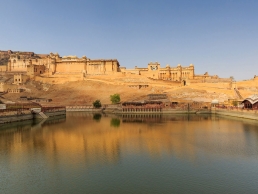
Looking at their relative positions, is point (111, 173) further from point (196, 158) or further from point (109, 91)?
point (109, 91)

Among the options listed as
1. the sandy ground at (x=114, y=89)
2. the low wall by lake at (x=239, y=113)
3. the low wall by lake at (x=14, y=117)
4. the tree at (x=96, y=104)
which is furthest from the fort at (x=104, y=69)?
the low wall by lake at (x=14, y=117)

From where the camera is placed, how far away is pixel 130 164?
18.1 meters

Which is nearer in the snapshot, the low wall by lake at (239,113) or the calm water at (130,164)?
the calm water at (130,164)

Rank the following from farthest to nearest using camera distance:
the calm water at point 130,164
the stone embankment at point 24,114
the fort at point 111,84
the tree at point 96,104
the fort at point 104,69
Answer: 1. the fort at point 104,69
2. the fort at point 111,84
3. the tree at point 96,104
4. the stone embankment at point 24,114
5. the calm water at point 130,164

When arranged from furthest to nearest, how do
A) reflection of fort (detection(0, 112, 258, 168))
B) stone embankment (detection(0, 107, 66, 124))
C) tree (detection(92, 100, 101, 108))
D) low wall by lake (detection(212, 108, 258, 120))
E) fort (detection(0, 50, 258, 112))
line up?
1. fort (detection(0, 50, 258, 112))
2. tree (detection(92, 100, 101, 108))
3. low wall by lake (detection(212, 108, 258, 120))
4. stone embankment (detection(0, 107, 66, 124))
5. reflection of fort (detection(0, 112, 258, 168))

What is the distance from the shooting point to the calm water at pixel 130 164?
1416 cm

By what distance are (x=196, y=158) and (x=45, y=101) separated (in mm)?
52968

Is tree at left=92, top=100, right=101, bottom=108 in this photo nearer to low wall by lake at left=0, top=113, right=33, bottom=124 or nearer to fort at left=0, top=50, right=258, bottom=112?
fort at left=0, top=50, right=258, bottom=112

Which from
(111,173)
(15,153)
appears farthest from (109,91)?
(111,173)

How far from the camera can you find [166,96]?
64625 millimetres

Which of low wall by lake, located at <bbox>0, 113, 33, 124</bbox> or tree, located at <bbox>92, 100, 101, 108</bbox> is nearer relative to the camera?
low wall by lake, located at <bbox>0, 113, 33, 124</bbox>

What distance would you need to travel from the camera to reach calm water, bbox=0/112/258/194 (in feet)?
46.4

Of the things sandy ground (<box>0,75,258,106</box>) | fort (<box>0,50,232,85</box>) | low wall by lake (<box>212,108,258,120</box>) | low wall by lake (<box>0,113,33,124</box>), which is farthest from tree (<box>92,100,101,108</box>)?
low wall by lake (<box>212,108,258,120</box>)

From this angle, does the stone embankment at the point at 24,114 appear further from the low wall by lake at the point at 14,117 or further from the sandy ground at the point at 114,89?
the sandy ground at the point at 114,89
